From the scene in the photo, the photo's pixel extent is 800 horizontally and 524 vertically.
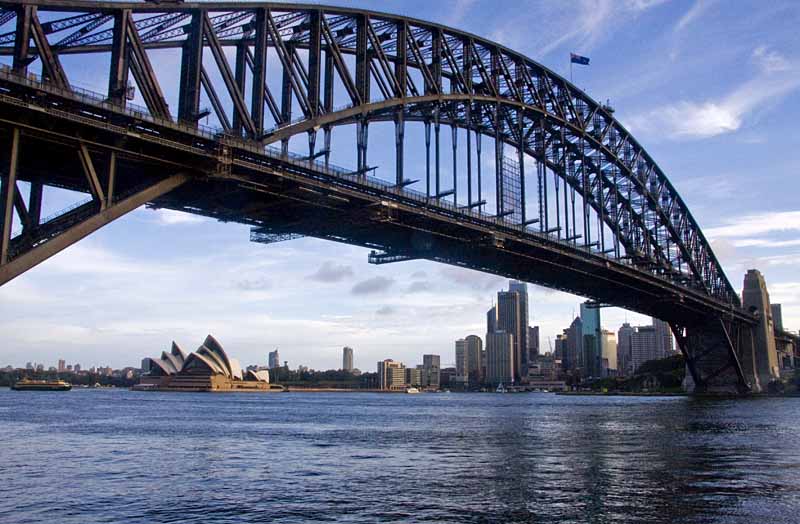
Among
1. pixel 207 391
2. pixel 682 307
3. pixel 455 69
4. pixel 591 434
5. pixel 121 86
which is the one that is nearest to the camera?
pixel 121 86

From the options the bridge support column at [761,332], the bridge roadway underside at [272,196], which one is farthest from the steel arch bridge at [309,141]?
the bridge support column at [761,332]

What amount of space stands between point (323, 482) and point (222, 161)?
1901cm

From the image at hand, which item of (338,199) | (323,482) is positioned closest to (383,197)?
(338,199)

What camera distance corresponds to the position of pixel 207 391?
200 meters

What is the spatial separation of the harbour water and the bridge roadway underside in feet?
33.1

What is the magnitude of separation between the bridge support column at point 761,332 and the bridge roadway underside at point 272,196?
161 feet

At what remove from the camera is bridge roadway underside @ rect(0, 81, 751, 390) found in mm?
35312

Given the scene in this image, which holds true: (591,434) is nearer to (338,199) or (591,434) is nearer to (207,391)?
(338,199)

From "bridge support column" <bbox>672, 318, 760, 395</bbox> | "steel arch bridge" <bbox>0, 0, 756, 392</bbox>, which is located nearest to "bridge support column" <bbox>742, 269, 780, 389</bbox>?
"bridge support column" <bbox>672, 318, 760, 395</bbox>

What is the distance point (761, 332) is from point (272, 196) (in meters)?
106

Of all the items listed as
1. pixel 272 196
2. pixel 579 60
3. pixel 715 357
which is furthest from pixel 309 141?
pixel 715 357

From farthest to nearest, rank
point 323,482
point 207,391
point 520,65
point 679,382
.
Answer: point 207,391 < point 679,382 < point 520,65 < point 323,482

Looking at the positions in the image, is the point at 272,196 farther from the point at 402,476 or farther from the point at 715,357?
the point at 715,357

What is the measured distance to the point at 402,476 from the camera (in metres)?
30.8
